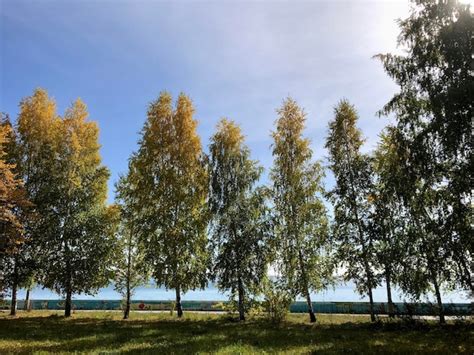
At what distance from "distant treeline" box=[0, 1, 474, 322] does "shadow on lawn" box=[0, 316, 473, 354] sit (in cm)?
469

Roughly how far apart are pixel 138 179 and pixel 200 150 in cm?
572

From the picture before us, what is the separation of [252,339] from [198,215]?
46.3 feet

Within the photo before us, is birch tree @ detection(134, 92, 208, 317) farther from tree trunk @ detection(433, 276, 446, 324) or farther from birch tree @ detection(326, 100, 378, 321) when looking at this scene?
tree trunk @ detection(433, 276, 446, 324)

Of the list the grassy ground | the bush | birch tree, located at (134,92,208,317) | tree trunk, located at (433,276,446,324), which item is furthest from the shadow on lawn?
birch tree, located at (134,92,208,317)

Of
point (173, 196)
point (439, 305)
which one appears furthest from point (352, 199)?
point (173, 196)

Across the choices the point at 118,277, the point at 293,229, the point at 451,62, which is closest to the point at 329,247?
the point at 293,229

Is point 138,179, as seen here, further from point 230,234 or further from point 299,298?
point 299,298

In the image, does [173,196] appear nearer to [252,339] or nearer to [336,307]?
[252,339]

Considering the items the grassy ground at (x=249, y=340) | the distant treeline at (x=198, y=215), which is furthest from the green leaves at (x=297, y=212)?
the grassy ground at (x=249, y=340)

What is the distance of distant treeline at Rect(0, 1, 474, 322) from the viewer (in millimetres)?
26312

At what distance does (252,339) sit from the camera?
1752 centimetres

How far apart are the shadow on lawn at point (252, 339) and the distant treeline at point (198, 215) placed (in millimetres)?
4695

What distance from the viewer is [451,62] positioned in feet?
54.9

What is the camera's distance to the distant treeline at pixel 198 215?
26.3m
